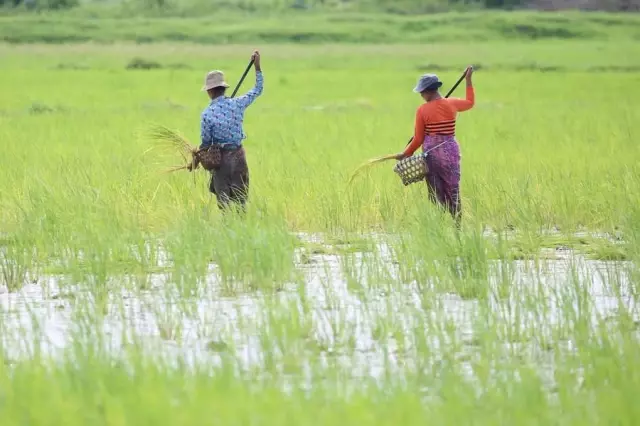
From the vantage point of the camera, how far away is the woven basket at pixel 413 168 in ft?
26.3

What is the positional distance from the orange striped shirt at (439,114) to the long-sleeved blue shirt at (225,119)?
3.44ft

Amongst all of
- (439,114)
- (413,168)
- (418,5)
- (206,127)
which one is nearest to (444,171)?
(413,168)

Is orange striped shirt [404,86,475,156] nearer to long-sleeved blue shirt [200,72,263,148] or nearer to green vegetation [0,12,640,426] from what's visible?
green vegetation [0,12,640,426]

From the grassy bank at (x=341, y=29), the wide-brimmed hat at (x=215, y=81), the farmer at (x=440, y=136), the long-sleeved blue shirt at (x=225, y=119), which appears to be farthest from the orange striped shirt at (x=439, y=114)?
the grassy bank at (x=341, y=29)

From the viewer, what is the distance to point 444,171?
808 cm

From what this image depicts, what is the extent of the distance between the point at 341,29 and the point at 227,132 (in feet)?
118

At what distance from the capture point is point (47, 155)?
1180 centimetres

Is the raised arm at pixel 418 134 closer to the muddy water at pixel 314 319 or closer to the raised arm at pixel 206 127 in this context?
the raised arm at pixel 206 127

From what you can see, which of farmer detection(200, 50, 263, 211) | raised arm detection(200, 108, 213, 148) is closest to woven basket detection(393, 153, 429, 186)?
farmer detection(200, 50, 263, 211)

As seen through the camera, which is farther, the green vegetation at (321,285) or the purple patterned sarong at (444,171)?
the purple patterned sarong at (444,171)

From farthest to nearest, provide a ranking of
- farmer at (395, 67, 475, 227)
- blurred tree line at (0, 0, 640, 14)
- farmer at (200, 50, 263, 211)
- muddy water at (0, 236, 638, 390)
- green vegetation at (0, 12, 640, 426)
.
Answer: blurred tree line at (0, 0, 640, 14) < farmer at (200, 50, 263, 211) < farmer at (395, 67, 475, 227) < muddy water at (0, 236, 638, 390) < green vegetation at (0, 12, 640, 426)

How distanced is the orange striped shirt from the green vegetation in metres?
0.56

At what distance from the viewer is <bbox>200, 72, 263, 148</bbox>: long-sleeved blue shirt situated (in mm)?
8094

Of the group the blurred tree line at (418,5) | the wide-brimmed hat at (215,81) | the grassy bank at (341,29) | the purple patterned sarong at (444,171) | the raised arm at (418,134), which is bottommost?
the purple patterned sarong at (444,171)
